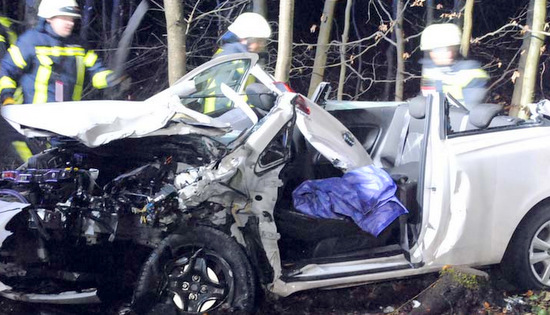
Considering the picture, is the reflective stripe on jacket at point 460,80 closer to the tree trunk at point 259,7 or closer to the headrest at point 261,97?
the headrest at point 261,97

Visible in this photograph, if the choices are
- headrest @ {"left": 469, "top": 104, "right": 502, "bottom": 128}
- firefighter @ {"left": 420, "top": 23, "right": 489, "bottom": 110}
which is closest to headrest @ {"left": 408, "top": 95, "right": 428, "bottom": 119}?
headrest @ {"left": 469, "top": 104, "right": 502, "bottom": 128}

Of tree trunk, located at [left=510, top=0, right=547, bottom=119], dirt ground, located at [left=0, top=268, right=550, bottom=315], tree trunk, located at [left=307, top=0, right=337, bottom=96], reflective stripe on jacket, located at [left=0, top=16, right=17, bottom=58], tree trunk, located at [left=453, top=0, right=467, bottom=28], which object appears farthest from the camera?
tree trunk, located at [left=453, top=0, right=467, bottom=28]

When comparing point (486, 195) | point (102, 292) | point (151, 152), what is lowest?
point (102, 292)

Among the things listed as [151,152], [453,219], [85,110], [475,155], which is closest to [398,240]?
[453,219]

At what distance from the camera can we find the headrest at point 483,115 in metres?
4.63

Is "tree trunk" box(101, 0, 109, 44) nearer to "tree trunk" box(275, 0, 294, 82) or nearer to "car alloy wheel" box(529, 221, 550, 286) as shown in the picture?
"tree trunk" box(275, 0, 294, 82)

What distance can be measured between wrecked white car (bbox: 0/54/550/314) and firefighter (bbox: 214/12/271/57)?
162 cm

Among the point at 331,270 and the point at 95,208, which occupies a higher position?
the point at 95,208

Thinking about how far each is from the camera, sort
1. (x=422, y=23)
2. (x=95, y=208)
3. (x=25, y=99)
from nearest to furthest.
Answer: (x=95, y=208), (x=25, y=99), (x=422, y=23)

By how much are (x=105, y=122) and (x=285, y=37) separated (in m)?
4.23

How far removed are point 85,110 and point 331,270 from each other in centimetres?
181

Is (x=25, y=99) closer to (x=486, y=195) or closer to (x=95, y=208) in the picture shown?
(x=95, y=208)

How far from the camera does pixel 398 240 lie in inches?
175

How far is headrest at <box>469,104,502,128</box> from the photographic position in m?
4.63
